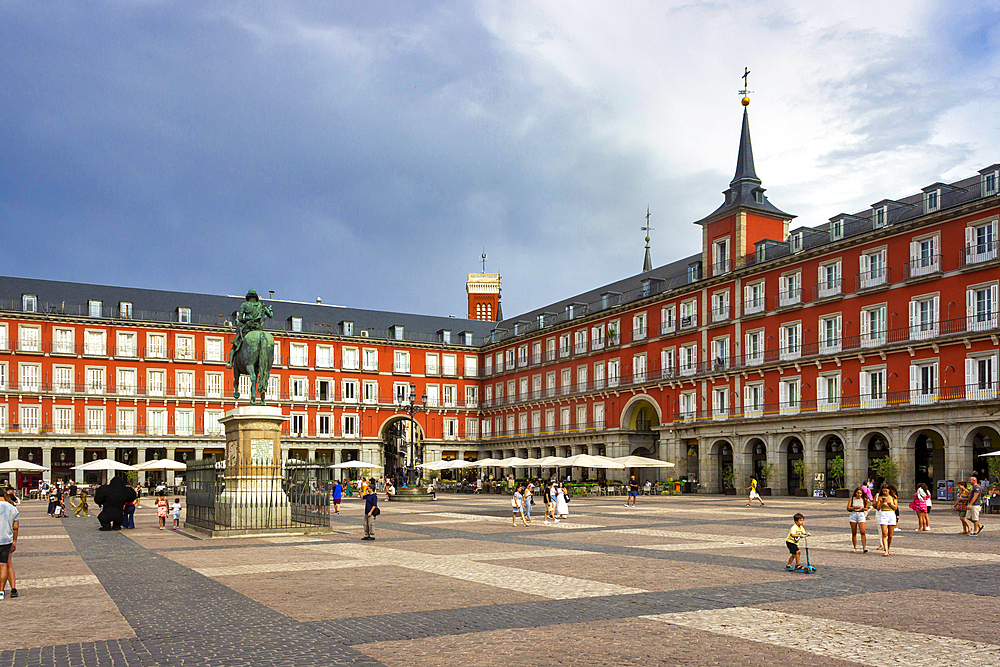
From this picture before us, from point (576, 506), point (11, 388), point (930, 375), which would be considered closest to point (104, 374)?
point (11, 388)

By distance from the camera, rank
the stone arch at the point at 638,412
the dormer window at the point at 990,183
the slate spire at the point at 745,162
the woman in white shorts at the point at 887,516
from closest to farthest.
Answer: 1. the woman in white shorts at the point at 887,516
2. the dormer window at the point at 990,183
3. the slate spire at the point at 745,162
4. the stone arch at the point at 638,412

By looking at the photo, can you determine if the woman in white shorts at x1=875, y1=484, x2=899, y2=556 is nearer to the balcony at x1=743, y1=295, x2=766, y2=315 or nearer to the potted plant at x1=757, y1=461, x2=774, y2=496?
the potted plant at x1=757, y1=461, x2=774, y2=496

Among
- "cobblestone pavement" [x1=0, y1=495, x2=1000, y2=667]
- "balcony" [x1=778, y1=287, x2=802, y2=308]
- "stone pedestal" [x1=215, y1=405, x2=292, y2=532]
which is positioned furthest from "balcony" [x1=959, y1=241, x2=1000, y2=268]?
"stone pedestal" [x1=215, y1=405, x2=292, y2=532]

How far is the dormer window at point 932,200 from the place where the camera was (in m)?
43.6

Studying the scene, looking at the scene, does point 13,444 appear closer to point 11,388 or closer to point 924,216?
point 11,388

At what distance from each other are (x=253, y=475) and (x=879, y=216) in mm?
35988

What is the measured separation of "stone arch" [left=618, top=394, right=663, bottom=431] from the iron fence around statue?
3983 cm

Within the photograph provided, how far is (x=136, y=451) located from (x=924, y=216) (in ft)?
200

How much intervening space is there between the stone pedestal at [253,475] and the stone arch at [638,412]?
1627 inches

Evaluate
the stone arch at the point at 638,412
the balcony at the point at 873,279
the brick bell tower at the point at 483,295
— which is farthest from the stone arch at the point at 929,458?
the brick bell tower at the point at 483,295

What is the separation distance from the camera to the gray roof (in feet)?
238

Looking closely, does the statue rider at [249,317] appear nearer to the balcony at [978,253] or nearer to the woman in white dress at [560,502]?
the woman in white dress at [560,502]

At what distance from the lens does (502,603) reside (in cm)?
1188

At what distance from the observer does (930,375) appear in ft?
141
